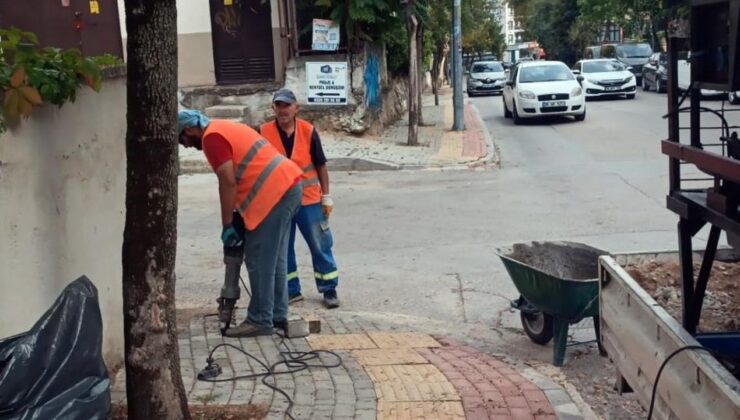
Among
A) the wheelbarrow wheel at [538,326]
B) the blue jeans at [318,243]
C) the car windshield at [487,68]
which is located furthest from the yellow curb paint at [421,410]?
the car windshield at [487,68]

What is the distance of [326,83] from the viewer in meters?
17.9

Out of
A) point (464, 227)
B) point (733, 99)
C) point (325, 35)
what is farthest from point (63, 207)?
point (325, 35)

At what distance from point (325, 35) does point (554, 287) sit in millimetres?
13063

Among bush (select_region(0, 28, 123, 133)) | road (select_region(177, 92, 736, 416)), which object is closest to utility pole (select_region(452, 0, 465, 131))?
road (select_region(177, 92, 736, 416))

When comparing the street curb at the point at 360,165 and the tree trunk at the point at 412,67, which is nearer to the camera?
the street curb at the point at 360,165

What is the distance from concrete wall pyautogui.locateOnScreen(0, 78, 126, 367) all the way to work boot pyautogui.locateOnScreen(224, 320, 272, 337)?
83 centimetres

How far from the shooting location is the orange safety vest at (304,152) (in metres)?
7.12

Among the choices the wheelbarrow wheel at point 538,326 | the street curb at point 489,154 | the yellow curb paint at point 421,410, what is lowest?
the wheelbarrow wheel at point 538,326

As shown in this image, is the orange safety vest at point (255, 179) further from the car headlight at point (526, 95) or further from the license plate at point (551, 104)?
the car headlight at point (526, 95)

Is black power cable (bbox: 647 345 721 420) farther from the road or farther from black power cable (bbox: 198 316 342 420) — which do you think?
the road

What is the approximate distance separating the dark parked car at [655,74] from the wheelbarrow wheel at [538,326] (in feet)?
84.9

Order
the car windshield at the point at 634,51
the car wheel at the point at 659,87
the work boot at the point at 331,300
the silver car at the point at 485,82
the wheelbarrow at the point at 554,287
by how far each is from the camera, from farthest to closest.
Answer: the silver car at the point at 485,82 < the car windshield at the point at 634,51 < the car wheel at the point at 659,87 < the work boot at the point at 331,300 < the wheelbarrow at the point at 554,287

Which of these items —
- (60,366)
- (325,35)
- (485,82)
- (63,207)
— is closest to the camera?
(60,366)

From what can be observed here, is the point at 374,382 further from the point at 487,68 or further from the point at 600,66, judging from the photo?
the point at 487,68
